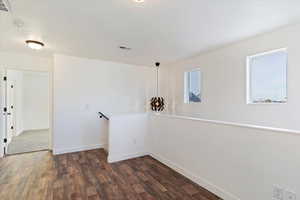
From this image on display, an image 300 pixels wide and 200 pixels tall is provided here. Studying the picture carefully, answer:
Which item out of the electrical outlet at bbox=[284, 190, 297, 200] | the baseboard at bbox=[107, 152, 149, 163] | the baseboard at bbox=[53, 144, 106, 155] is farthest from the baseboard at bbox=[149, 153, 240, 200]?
the baseboard at bbox=[53, 144, 106, 155]

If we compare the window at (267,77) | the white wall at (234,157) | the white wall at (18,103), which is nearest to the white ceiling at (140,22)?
the window at (267,77)

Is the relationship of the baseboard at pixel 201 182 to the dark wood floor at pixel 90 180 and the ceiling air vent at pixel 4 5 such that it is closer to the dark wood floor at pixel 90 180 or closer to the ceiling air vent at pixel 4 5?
the dark wood floor at pixel 90 180

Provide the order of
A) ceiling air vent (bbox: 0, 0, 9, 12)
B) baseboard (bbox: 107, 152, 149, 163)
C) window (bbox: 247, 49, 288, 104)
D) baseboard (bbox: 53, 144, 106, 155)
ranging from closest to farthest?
ceiling air vent (bbox: 0, 0, 9, 12)
window (bbox: 247, 49, 288, 104)
baseboard (bbox: 107, 152, 149, 163)
baseboard (bbox: 53, 144, 106, 155)

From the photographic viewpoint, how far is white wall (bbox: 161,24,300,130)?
93.3 inches

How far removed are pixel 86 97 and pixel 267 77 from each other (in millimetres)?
4128

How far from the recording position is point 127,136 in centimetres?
354

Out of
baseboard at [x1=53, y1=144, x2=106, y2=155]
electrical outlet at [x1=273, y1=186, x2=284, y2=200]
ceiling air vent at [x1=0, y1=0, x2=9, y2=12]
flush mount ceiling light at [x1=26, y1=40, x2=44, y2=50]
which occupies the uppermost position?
ceiling air vent at [x1=0, y1=0, x2=9, y2=12]

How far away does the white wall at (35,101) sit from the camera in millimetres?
6406

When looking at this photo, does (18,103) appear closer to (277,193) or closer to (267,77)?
(277,193)

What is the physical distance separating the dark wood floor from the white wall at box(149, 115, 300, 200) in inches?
9.9

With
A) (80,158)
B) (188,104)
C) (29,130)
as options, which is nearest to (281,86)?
(188,104)

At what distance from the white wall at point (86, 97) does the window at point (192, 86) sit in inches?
64.1

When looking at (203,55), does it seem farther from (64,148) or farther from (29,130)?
(29,130)

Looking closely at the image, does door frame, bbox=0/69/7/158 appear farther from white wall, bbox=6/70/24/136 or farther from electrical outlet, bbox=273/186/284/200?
electrical outlet, bbox=273/186/284/200
